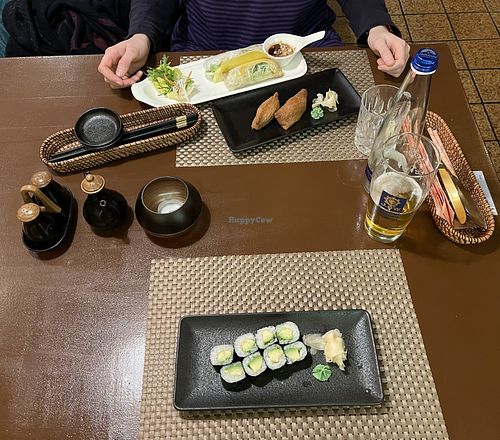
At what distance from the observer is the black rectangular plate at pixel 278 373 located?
81 centimetres

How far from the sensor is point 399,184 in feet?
3.23

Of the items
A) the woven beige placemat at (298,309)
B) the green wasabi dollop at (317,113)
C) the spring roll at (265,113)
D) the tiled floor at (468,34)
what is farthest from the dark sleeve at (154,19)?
the tiled floor at (468,34)

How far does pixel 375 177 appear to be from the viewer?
3.32ft

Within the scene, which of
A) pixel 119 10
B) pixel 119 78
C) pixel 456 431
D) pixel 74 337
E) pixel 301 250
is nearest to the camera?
pixel 456 431

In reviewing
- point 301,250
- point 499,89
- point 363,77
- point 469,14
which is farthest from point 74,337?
point 469,14

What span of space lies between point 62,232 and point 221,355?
450 millimetres

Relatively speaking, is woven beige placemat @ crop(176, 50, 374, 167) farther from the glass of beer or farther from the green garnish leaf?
the green garnish leaf

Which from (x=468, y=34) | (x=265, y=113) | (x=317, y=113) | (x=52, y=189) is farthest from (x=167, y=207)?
(x=468, y=34)

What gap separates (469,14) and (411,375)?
263cm

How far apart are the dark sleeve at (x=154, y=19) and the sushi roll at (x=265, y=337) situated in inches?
37.3

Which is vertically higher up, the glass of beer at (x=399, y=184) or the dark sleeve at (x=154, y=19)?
the dark sleeve at (x=154, y=19)

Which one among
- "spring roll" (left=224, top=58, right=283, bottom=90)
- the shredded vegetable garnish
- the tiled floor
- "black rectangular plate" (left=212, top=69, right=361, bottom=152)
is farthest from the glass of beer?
the tiled floor

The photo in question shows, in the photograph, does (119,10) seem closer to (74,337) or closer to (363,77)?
(363,77)

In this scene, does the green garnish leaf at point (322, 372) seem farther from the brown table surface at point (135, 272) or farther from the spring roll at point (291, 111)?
the spring roll at point (291, 111)
